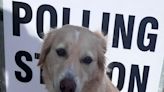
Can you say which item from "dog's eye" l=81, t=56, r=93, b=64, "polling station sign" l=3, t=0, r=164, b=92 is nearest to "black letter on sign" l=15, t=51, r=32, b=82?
"polling station sign" l=3, t=0, r=164, b=92

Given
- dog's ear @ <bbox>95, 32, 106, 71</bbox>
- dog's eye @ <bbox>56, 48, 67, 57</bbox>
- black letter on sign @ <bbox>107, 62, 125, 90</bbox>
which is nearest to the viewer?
dog's eye @ <bbox>56, 48, 67, 57</bbox>

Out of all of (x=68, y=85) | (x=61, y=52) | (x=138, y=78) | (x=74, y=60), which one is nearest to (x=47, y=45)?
(x=61, y=52)

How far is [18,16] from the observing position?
4.04m

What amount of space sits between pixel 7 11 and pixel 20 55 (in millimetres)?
359

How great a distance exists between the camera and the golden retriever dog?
11.2 feet

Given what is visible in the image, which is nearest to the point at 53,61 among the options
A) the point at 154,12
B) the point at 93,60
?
the point at 93,60

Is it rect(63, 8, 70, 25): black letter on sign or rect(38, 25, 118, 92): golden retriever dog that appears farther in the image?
rect(63, 8, 70, 25): black letter on sign

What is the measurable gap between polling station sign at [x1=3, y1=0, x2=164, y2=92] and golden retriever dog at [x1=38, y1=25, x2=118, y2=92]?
24 centimetres

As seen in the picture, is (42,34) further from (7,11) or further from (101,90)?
(101,90)

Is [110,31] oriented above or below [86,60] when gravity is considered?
above

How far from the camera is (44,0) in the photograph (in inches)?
155

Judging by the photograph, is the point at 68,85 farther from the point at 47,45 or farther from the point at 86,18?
the point at 86,18

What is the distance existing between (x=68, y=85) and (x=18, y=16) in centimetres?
90

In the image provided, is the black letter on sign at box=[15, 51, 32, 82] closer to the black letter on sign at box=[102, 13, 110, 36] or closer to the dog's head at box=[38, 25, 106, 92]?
the dog's head at box=[38, 25, 106, 92]
